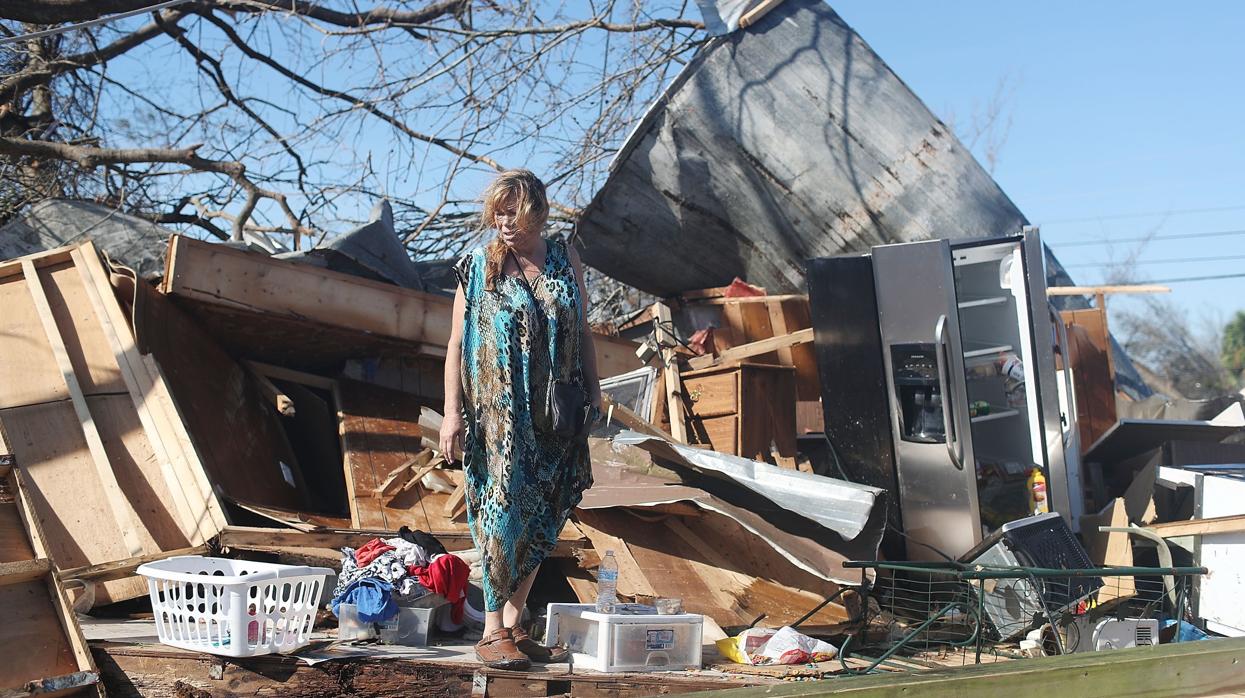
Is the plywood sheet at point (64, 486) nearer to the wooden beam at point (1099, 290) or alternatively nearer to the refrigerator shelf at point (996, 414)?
the refrigerator shelf at point (996, 414)

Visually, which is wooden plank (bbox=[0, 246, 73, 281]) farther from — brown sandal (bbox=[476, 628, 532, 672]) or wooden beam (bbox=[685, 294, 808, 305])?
wooden beam (bbox=[685, 294, 808, 305])

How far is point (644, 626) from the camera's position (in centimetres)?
388

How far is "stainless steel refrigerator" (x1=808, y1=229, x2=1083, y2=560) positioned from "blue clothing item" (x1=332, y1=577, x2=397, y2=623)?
315cm

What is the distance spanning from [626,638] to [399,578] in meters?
0.98

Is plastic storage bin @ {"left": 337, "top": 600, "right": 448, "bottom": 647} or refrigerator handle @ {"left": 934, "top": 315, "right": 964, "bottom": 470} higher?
refrigerator handle @ {"left": 934, "top": 315, "right": 964, "bottom": 470}

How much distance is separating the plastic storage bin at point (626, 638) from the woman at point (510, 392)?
140 mm

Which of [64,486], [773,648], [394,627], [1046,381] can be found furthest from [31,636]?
[1046,381]

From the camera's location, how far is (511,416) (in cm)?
382

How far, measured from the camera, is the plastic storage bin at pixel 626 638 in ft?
12.6

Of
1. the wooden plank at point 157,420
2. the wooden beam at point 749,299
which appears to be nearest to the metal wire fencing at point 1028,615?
the wooden beam at point 749,299

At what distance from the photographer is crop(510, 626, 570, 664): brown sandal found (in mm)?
3846

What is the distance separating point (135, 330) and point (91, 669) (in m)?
2.81

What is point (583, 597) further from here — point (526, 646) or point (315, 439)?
point (315, 439)

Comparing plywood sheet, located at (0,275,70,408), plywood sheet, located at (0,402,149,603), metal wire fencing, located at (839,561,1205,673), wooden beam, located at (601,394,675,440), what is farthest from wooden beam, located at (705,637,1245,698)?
plywood sheet, located at (0,275,70,408)
